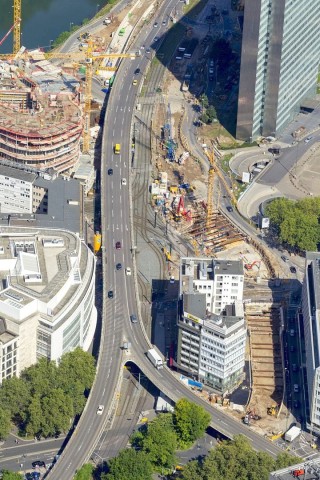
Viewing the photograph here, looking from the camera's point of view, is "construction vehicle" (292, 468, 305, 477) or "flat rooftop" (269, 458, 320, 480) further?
"construction vehicle" (292, 468, 305, 477)

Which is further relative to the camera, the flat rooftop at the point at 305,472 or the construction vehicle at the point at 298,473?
the construction vehicle at the point at 298,473

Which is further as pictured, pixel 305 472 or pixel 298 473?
pixel 305 472
